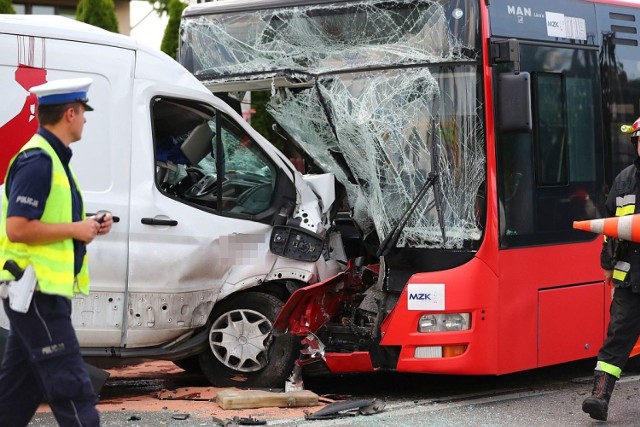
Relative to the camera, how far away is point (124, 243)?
704 centimetres

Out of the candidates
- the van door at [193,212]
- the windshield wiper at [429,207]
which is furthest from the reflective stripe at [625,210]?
the van door at [193,212]

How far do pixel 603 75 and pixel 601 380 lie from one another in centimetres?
254

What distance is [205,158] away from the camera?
24.8ft

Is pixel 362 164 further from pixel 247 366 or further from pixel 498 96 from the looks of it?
pixel 247 366

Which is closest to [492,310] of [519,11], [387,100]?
[387,100]

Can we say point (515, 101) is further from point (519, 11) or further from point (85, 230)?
point (85, 230)

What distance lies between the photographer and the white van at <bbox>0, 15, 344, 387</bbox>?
6.96 m

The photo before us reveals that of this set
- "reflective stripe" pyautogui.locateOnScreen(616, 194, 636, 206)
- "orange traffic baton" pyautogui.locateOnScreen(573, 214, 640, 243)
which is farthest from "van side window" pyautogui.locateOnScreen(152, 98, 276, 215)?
"reflective stripe" pyautogui.locateOnScreen(616, 194, 636, 206)

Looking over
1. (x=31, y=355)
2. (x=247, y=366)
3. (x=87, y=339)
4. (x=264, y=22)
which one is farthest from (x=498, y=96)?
(x=31, y=355)

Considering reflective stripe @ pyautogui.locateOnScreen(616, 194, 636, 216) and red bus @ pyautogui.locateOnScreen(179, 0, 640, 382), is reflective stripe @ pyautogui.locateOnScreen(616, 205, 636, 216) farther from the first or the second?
red bus @ pyautogui.locateOnScreen(179, 0, 640, 382)

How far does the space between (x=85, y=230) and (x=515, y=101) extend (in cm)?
341

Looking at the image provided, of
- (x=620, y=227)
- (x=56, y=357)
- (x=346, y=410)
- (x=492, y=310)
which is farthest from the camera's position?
(x=492, y=310)

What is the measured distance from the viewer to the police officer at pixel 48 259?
4535mm

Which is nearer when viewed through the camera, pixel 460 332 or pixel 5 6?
pixel 460 332
